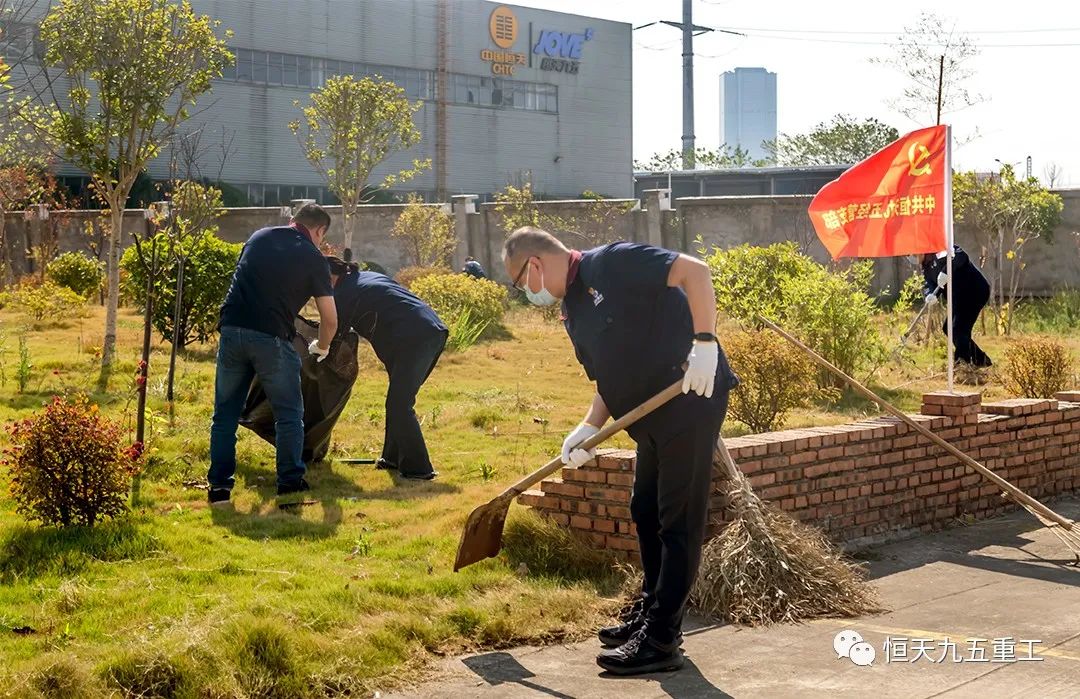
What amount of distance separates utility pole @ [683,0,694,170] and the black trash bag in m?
69.0

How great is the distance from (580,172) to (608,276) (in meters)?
55.9

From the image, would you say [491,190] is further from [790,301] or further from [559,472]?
[559,472]

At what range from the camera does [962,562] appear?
692 centimetres

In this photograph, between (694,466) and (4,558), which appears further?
A: (4,558)

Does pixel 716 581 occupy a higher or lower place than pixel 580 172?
lower

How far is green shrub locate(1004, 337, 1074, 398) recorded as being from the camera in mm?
11273

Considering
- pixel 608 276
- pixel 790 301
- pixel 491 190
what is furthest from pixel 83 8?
pixel 491 190

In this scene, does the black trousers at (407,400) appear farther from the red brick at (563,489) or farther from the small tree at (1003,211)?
the small tree at (1003,211)

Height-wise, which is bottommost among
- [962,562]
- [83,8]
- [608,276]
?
[962,562]

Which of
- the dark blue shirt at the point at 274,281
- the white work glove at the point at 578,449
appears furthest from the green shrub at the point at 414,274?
the white work glove at the point at 578,449

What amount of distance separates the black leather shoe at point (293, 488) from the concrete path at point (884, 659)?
2972mm

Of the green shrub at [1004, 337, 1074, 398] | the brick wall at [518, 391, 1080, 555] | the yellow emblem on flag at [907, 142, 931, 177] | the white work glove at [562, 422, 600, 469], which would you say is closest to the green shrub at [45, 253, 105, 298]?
the green shrub at [1004, 337, 1074, 398]

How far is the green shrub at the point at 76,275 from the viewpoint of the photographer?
69.3 feet

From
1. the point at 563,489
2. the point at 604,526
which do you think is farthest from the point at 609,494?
the point at 563,489
